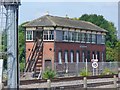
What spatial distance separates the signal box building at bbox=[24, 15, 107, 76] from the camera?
53.5 m

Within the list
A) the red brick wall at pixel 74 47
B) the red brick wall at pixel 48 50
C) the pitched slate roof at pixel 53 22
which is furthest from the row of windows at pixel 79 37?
the red brick wall at pixel 48 50

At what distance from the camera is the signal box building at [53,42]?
5347 cm

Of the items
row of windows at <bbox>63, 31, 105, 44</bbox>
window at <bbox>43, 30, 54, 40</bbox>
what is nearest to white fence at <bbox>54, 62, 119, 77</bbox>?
window at <bbox>43, 30, 54, 40</bbox>

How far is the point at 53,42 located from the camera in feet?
177

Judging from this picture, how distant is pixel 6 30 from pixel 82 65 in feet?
130

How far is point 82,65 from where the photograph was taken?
48375mm

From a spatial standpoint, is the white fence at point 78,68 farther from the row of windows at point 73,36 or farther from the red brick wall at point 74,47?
the row of windows at point 73,36

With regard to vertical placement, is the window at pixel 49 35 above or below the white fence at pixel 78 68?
above

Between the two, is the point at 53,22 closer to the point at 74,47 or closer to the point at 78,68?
the point at 74,47

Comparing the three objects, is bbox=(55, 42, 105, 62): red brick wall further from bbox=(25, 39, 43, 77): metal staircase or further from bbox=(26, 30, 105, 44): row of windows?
bbox=(25, 39, 43, 77): metal staircase

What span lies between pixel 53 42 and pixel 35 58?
3348mm

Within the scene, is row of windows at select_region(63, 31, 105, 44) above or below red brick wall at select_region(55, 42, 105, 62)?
above

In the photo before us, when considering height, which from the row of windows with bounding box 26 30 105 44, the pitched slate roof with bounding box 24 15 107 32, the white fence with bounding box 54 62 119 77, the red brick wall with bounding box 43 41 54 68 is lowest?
the white fence with bounding box 54 62 119 77

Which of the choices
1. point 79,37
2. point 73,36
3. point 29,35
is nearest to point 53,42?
point 29,35
